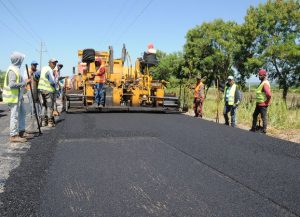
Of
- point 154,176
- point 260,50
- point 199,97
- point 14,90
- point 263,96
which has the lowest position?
point 154,176

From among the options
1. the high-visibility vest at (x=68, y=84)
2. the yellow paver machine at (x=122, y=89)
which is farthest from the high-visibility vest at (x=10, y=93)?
the high-visibility vest at (x=68, y=84)

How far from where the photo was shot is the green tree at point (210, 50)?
40.4 m

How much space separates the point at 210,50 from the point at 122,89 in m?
32.1

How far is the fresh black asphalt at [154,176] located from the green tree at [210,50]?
1287 inches

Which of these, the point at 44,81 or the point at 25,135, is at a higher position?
the point at 44,81

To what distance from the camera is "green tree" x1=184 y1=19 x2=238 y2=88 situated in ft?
133

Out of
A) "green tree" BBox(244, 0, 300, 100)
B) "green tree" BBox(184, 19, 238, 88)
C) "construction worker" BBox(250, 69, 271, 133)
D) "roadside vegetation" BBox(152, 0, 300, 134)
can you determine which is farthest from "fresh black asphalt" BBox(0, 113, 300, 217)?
"green tree" BBox(184, 19, 238, 88)

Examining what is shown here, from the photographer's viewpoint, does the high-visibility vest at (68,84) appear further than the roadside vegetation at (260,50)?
No

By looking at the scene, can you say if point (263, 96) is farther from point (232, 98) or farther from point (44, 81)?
point (44, 81)

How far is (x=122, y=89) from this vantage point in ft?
42.4

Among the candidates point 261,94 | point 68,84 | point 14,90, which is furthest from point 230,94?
point 68,84

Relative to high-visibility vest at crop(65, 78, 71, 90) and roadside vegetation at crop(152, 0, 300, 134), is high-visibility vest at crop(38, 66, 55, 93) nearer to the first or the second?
high-visibility vest at crop(65, 78, 71, 90)

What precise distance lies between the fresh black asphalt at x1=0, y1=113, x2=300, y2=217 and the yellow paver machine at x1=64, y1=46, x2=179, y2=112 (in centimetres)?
491

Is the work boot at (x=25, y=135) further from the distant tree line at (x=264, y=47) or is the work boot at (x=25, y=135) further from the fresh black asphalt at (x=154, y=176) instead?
the distant tree line at (x=264, y=47)
